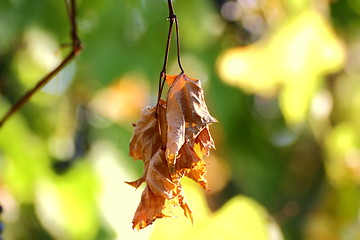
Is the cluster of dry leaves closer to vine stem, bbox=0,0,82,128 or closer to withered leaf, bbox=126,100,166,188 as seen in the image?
withered leaf, bbox=126,100,166,188

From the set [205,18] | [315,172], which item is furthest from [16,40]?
[315,172]

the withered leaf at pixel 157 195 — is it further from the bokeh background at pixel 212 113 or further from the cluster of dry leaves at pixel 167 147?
the bokeh background at pixel 212 113

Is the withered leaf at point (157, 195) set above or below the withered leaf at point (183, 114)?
below

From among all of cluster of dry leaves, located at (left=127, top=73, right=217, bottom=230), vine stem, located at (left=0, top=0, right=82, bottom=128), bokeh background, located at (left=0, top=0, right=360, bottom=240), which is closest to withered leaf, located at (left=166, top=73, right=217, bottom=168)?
cluster of dry leaves, located at (left=127, top=73, right=217, bottom=230)

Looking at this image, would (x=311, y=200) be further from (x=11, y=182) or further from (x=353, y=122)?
(x=11, y=182)

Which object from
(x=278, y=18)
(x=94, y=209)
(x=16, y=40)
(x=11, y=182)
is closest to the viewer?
(x=94, y=209)

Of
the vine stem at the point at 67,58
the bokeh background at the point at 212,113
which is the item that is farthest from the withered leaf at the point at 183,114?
the bokeh background at the point at 212,113
